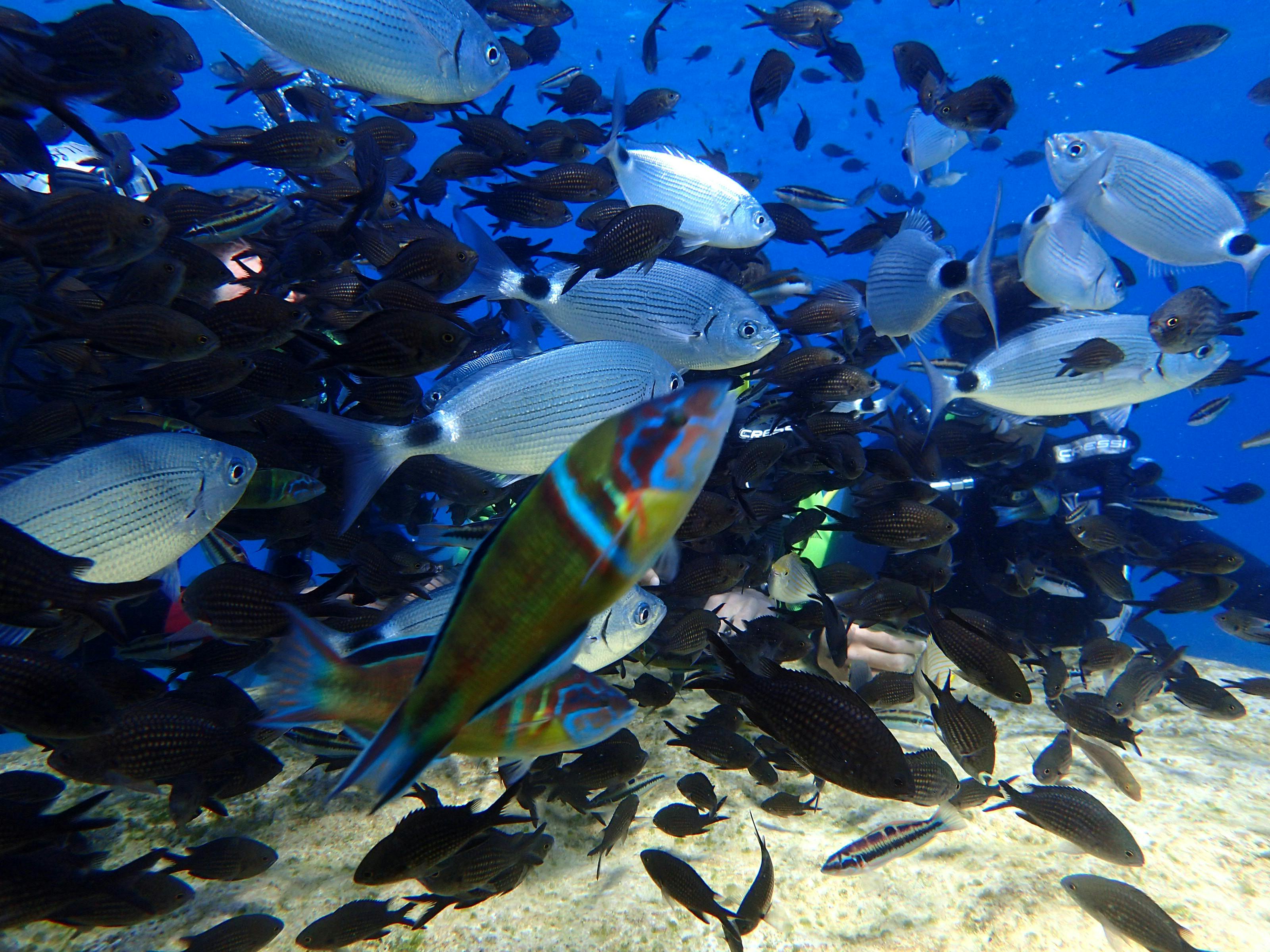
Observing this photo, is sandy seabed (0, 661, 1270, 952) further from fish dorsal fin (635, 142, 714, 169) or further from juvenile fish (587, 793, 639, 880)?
fish dorsal fin (635, 142, 714, 169)

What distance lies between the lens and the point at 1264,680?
15.1ft

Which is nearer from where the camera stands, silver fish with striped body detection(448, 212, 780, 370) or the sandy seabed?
the sandy seabed

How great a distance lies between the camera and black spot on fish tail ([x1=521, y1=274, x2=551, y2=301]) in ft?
10.2

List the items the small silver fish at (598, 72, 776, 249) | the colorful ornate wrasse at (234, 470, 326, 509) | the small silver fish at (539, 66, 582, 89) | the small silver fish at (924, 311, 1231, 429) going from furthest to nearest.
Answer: the small silver fish at (539, 66, 582, 89), the small silver fish at (598, 72, 776, 249), the small silver fish at (924, 311, 1231, 429), the colorful ornate wrasse at (234, 470, 326, 509)

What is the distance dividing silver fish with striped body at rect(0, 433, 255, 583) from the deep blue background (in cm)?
1723

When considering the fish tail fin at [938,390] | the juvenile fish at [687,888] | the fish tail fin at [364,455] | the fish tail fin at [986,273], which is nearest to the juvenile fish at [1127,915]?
the juvenile fish at [687,888]

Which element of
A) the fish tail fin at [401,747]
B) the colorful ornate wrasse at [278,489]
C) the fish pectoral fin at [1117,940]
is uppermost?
the fish tail fin at [401,747]

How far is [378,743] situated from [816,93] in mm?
38614

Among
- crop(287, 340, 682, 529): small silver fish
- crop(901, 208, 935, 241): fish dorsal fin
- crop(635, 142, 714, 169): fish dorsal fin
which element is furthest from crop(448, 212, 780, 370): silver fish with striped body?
crop(901, 208, 935, 241): fish dorsal fin

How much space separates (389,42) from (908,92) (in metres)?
21.4

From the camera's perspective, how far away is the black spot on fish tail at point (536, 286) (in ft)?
10.2

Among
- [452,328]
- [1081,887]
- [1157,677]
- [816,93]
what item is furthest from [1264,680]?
[816,93]

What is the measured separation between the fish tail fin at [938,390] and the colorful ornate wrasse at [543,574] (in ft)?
10.8

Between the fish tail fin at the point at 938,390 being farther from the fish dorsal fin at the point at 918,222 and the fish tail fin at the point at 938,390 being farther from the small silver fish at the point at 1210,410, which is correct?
the small silver fish at the point at 1210,410
